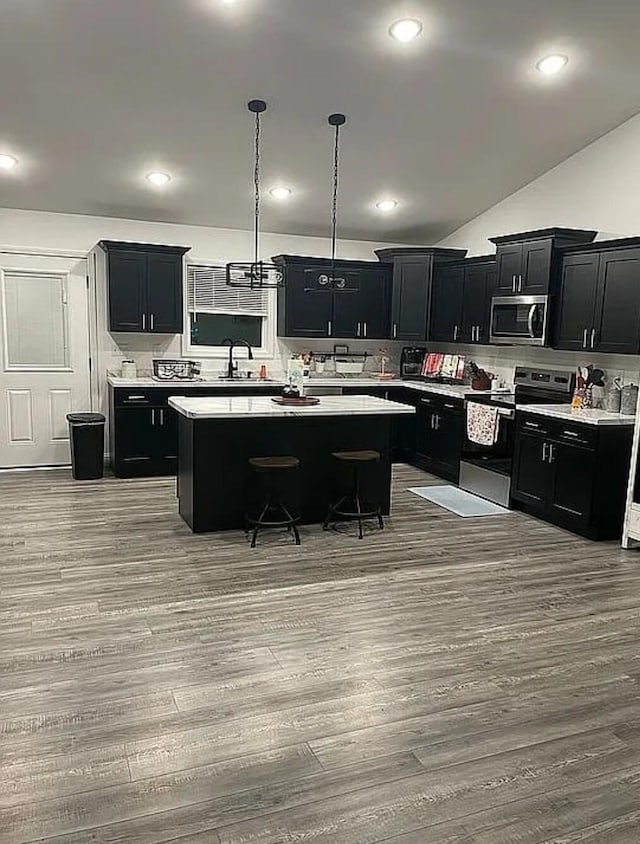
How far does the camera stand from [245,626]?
333 cm

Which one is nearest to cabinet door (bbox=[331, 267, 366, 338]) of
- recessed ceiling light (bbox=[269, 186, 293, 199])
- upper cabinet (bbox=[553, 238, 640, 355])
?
recessed ceiling light (bbox=[269, 186, 293, 199])

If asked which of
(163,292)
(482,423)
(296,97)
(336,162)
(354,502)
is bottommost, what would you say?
(354,502)

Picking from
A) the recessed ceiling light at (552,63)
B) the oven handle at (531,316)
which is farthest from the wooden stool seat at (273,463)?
the recessed ceiling light at (552,63)

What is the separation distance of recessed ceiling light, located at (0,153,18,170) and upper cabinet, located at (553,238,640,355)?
4715 mm

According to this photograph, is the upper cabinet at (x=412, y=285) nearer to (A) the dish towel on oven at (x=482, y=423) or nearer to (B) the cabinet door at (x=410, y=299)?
(B) the cabinet door at (x=410, y=299)

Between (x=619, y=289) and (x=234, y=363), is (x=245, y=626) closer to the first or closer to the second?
(x=619, y=289)

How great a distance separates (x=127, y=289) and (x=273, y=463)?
303 centimetres

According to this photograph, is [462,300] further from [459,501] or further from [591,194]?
[459,501]

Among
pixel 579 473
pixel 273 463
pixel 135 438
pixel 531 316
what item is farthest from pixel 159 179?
pixel 579 473

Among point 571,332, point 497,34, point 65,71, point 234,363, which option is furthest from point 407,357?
point 65,71

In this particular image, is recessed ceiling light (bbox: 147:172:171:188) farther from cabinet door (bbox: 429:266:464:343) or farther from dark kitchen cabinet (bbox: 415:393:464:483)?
dark kitchen cabinet (bbox: 415:393:464:483)

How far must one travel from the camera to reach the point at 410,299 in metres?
7.40

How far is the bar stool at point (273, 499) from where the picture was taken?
4.53 m

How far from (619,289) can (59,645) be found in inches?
175
